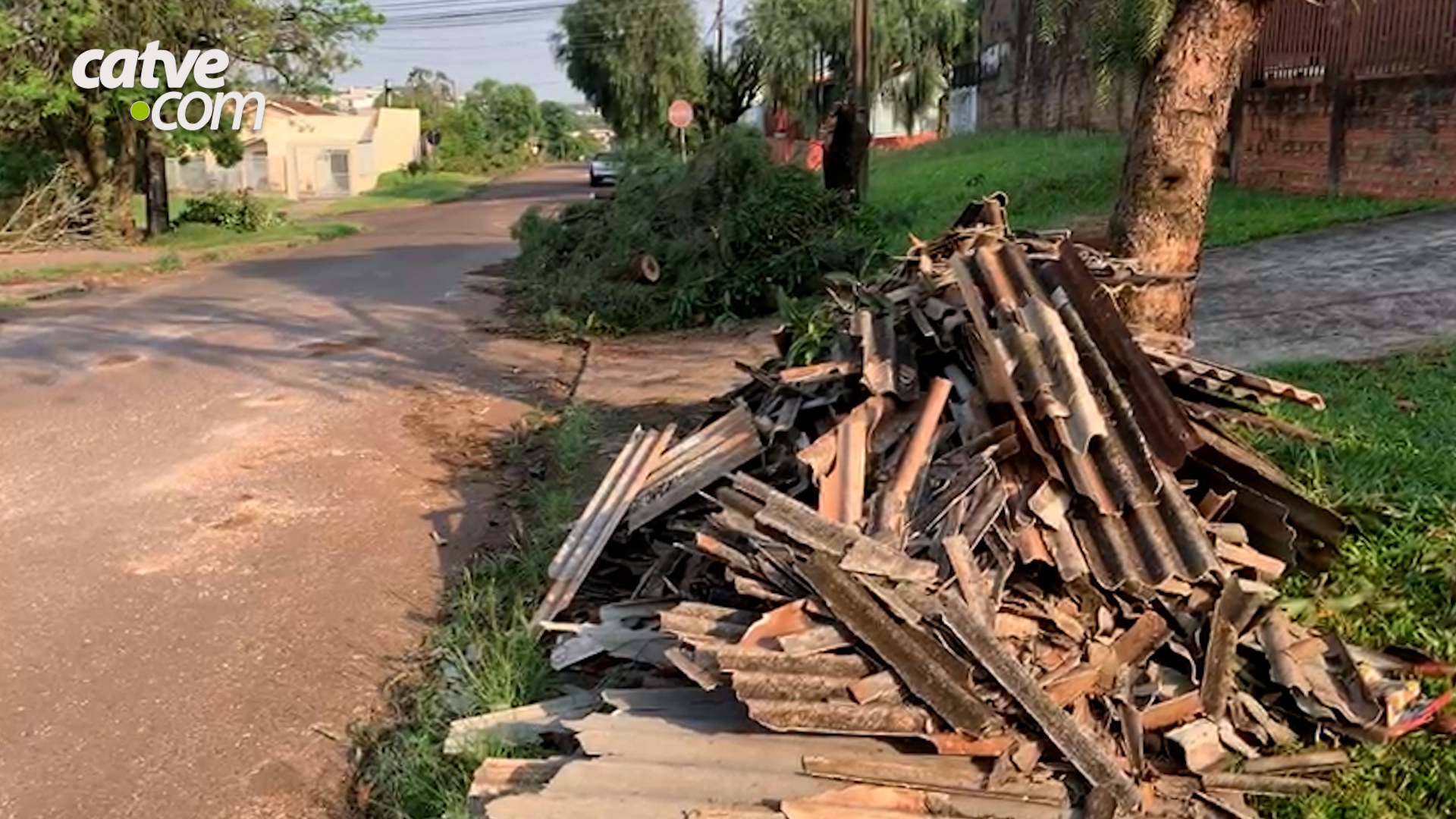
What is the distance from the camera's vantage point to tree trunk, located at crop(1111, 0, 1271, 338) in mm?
5312

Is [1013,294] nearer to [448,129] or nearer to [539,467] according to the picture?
[539,467]

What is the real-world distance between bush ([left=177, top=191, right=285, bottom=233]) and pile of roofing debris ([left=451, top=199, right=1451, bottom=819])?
2381 cm

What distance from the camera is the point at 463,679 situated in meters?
4.17

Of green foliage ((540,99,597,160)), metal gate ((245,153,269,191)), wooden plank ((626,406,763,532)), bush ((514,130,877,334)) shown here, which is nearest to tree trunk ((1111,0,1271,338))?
wooden plank ((626,406,763,532))

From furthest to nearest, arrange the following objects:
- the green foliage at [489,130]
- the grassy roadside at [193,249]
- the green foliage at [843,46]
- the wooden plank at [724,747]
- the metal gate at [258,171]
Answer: the green foliage at [489,130] → the metal gate at [258,171] → the green foliage at [843,46] → the grassy roadside at [193,249] → the wooden plank at [724,747]

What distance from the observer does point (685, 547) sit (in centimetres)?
441

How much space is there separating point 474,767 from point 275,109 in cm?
4535

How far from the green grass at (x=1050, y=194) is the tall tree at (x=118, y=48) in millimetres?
11426

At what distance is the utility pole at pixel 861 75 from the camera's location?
1572cm

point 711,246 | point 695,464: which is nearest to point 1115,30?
point 695,464

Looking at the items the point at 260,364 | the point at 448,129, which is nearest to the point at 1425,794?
the point at 260,364

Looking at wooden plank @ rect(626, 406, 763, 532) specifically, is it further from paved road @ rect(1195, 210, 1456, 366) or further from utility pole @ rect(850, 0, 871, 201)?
utility pole @ rect(850, 0, 871, 201)

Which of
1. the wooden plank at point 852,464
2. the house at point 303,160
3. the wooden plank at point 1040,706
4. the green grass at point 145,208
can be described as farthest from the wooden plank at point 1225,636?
the house at point 303,160

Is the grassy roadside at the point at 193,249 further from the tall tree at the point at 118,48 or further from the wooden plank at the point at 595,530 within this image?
the wooden plank at the point at 595,530
